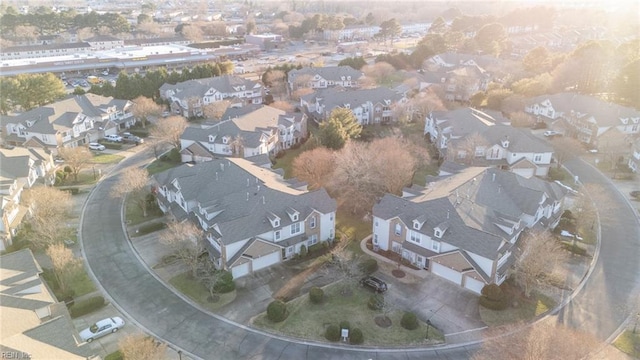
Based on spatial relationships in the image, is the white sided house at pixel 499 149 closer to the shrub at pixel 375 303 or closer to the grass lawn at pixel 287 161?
the grass lawn at pixel 287 161

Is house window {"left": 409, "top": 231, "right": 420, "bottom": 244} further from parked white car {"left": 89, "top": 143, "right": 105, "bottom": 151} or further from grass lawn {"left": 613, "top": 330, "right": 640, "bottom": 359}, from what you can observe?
parked white car {"left": 89, "top": 143, "right": 105, "bottom": 151}

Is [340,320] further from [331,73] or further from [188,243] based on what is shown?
[331,73]

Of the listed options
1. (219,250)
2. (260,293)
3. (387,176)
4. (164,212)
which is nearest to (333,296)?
(260,293)

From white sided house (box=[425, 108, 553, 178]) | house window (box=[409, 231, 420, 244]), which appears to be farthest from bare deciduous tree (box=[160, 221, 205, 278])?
white sided house (box=[425, 108, 553, 178])

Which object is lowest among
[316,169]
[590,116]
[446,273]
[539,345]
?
[446,273]

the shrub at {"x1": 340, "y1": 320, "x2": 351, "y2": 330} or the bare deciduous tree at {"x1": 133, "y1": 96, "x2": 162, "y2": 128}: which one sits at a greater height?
the bare deciduous tree at {"x1": 133, "y1": 96, "x2": 162, "y2": 128}

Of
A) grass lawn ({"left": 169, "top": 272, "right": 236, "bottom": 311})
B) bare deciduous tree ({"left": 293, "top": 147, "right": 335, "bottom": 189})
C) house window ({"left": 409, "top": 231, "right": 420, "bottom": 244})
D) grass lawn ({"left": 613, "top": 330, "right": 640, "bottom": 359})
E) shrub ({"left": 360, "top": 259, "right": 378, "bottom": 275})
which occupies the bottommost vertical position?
grass lawn ({"left": 613, "top": 330, "right": 640, "bottom": 359})

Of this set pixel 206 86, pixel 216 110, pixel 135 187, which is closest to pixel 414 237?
pixel 135 187

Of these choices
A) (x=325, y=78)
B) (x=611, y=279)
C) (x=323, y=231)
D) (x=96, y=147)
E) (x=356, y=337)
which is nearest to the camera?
(x=356, y=337)
